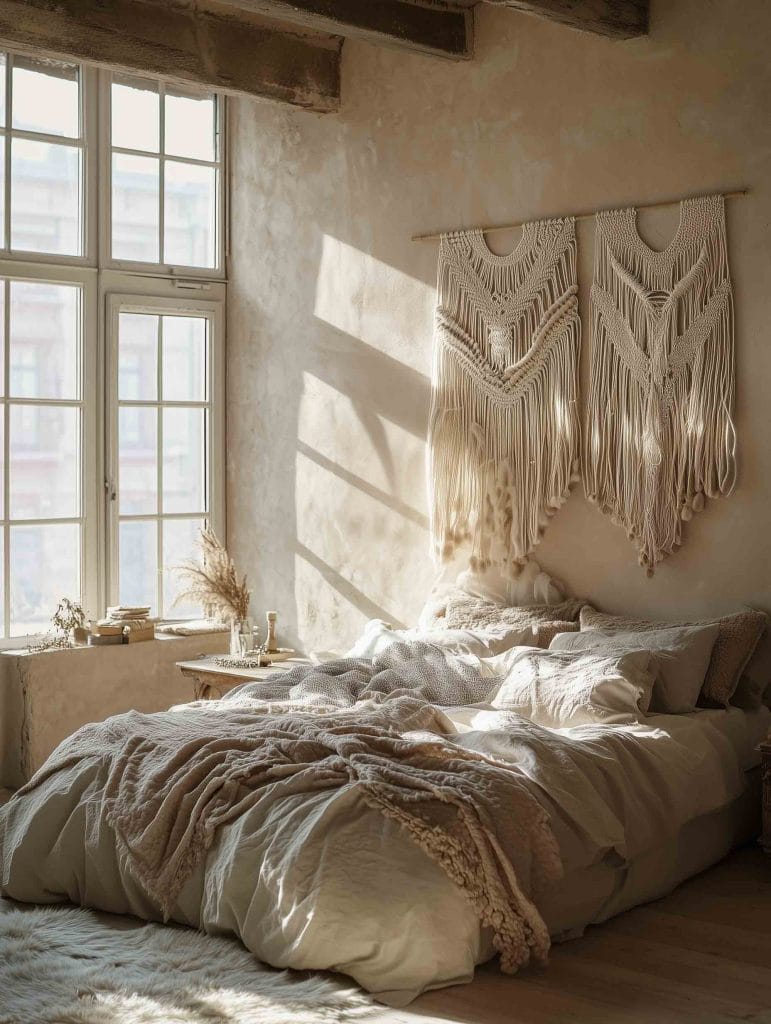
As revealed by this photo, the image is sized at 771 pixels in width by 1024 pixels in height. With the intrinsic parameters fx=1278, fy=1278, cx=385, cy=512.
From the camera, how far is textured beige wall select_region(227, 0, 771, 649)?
450 cm

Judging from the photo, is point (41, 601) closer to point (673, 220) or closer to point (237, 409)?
point (237, 409)

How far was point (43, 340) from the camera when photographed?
5.75 meters

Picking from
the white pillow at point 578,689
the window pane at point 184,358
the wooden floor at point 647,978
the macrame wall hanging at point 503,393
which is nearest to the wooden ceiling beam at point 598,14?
the macrame wall hanging at point 503,393

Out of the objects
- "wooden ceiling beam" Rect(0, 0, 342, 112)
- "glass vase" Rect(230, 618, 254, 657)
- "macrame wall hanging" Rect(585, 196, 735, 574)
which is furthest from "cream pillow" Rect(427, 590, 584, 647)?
"wooden ceiling beam" Rect(0, 0, 342, 112)

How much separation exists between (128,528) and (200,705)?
1.78m

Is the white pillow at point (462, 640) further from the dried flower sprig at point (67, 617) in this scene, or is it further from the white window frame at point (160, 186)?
the white window frame at point (160, 186)

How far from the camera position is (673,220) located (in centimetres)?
466

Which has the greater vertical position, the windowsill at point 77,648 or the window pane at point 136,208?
the window pane at point 136,208

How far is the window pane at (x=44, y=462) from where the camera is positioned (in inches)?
223

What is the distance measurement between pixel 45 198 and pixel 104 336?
0.66 metres

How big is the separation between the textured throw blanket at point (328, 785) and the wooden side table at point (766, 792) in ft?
3.43

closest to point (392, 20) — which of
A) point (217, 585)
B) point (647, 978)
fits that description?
point (217, 585)

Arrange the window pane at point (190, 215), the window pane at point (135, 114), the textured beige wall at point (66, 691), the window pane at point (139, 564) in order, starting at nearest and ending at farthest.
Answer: the textured beige wall at point (66, 691), the window pane at point (135, 114), the window pane at point (139, 564), the window pane at point (190, 215)

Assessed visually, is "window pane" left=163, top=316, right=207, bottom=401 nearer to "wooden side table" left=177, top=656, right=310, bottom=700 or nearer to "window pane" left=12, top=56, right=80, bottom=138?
"window pane" left=12, top=56, right=80, bottom=138
